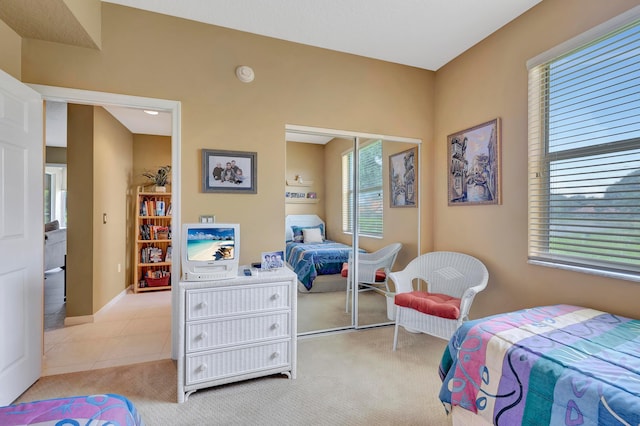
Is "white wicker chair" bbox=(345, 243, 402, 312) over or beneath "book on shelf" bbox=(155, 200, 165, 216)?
beneath

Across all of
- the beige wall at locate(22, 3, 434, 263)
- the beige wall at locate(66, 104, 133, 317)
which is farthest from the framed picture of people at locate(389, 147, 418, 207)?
the beige wall at locate(66, 104, 133, 317)

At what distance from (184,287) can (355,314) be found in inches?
71.4

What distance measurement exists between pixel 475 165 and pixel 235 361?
2.73m

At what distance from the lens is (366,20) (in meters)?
2.48

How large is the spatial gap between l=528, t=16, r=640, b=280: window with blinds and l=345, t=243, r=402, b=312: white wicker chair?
132cm

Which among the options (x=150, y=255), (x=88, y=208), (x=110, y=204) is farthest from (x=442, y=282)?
(x=150, y=255)

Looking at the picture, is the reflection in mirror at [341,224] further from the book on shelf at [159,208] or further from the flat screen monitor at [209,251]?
the book on shelf at [159,208]

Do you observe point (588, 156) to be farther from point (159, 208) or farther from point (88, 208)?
point (159, 208)

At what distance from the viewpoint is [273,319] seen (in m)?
2.20

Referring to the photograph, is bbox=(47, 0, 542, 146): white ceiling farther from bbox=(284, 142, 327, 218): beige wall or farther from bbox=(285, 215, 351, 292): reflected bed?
bbox=(285, 215, 351, 292): reflected bed

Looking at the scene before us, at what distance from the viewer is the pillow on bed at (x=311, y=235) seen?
10.2 ft

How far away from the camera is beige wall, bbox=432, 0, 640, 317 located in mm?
1970

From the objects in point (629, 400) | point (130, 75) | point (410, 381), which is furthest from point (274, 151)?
point (629, 400)

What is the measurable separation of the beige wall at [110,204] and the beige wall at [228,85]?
137 cm
